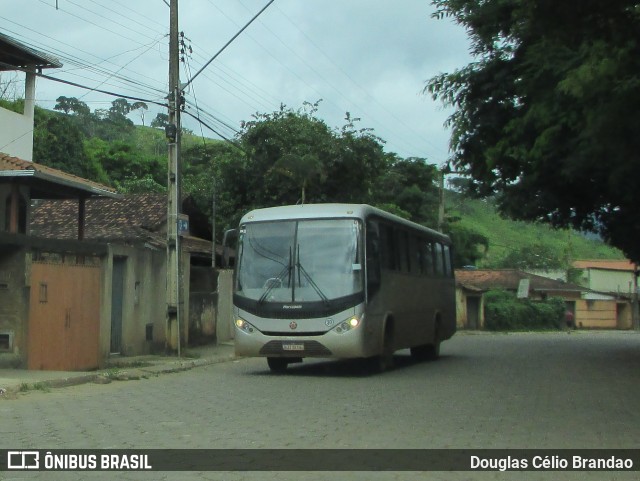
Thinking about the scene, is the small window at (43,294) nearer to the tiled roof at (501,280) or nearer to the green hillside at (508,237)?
the tiled roof at (501,280)

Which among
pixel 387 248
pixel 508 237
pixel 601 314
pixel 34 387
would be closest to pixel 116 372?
pixel 34 387

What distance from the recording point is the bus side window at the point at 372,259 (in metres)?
16.8

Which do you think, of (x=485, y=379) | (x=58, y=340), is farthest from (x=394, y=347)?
(x=58, y=340)

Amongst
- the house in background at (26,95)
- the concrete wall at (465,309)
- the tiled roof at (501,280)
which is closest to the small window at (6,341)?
the house in background at (26,95)

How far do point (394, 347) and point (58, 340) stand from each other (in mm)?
6706

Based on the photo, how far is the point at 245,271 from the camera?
17.1 meters

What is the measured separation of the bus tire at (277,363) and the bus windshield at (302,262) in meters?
1.74

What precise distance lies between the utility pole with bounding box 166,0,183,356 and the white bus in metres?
3.67

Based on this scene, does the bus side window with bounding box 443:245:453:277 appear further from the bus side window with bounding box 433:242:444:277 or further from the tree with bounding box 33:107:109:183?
the tree with bounding box 33:107:109:183

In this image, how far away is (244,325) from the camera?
1695 cm

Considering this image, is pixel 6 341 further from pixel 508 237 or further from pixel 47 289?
pixel 508 237

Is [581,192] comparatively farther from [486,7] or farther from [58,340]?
[58,340]

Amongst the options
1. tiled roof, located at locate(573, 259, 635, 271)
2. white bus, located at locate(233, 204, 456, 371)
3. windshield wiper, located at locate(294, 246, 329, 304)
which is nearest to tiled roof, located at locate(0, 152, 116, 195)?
white bus, located at locate(233, 204, 456, 371)

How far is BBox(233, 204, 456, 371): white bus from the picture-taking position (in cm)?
1647
